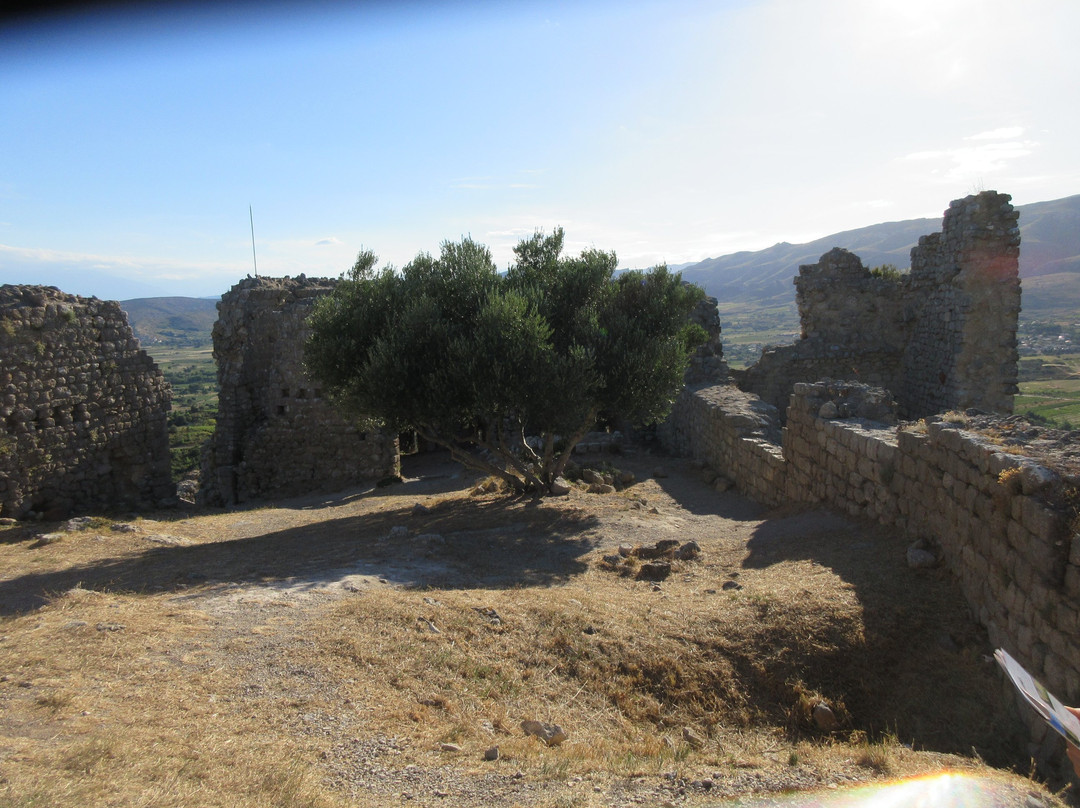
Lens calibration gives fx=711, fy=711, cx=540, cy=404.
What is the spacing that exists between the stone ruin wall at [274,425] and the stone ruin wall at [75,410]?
6.81 feet

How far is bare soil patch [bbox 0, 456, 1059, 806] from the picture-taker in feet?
13.2

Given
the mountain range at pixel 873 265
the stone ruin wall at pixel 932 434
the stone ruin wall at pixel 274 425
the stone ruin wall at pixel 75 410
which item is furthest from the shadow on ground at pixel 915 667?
the mountain range at pixel 873 265

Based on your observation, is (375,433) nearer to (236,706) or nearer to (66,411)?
(66,411)

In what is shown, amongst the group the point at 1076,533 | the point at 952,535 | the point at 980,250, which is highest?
the point at 980,250

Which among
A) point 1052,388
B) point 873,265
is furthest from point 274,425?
point 873,265

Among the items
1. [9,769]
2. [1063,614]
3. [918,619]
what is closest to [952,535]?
A: [918,619]

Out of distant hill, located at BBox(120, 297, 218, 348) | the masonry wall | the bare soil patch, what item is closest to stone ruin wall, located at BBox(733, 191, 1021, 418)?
the masonry wall

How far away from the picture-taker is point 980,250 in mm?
13648

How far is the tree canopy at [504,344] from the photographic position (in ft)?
35.1

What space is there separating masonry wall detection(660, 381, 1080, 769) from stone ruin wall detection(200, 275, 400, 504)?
9737 mm

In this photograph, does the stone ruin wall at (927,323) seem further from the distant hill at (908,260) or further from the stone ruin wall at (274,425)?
the distant hill at (908,260)

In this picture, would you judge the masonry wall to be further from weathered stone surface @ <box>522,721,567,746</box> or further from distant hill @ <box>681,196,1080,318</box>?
distant hill @ <box>681,196,1080,318</box>

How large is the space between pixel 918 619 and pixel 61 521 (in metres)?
13.5

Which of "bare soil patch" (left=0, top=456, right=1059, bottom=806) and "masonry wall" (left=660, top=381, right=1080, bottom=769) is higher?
"masonry wall" (left=660, top=381, right=1080, bottom=769)
